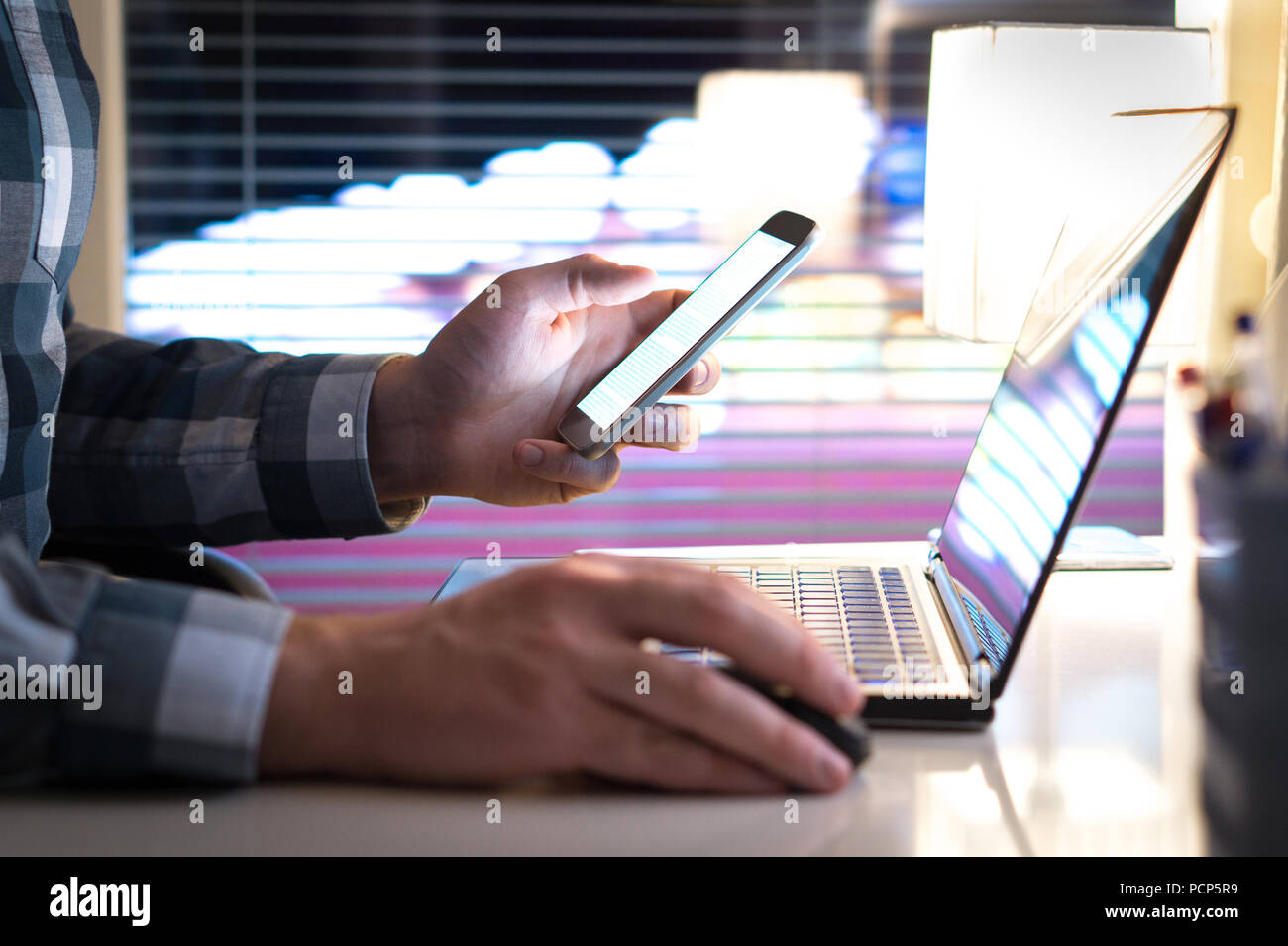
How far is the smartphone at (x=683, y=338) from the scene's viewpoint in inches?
27.0

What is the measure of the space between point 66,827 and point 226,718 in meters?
0.06

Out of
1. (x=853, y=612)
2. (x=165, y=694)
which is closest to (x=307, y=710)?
(x=165, y=694)

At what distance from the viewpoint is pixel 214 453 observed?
2.40 feet

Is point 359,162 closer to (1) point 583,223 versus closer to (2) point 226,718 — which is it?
(1) point 583,223

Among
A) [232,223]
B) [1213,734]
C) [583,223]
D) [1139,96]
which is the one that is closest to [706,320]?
[1213,734]

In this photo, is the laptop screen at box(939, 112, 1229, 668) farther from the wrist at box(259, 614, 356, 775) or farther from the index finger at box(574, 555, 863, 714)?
the wrist at box(259, 614, 356, 775)

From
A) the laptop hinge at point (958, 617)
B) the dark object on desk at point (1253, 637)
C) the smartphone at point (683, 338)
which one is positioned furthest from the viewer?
the smartphone at point (683, 338)

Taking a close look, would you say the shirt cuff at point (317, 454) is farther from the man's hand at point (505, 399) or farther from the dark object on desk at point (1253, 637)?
the dark object on desk at point (1253, 637)

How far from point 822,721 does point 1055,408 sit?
192 mm

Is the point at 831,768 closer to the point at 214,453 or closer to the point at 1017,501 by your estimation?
the point at 1017,501

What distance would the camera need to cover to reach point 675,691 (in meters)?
0.35

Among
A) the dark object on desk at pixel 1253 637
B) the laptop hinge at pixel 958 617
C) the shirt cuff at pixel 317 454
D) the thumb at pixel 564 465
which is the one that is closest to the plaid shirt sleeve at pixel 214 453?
the shirt cuff at pixel 317 454

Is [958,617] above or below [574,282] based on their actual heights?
below

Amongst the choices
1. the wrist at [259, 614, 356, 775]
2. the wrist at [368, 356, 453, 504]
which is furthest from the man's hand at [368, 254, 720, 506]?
the wrist at [259, 614, 356, 775]
